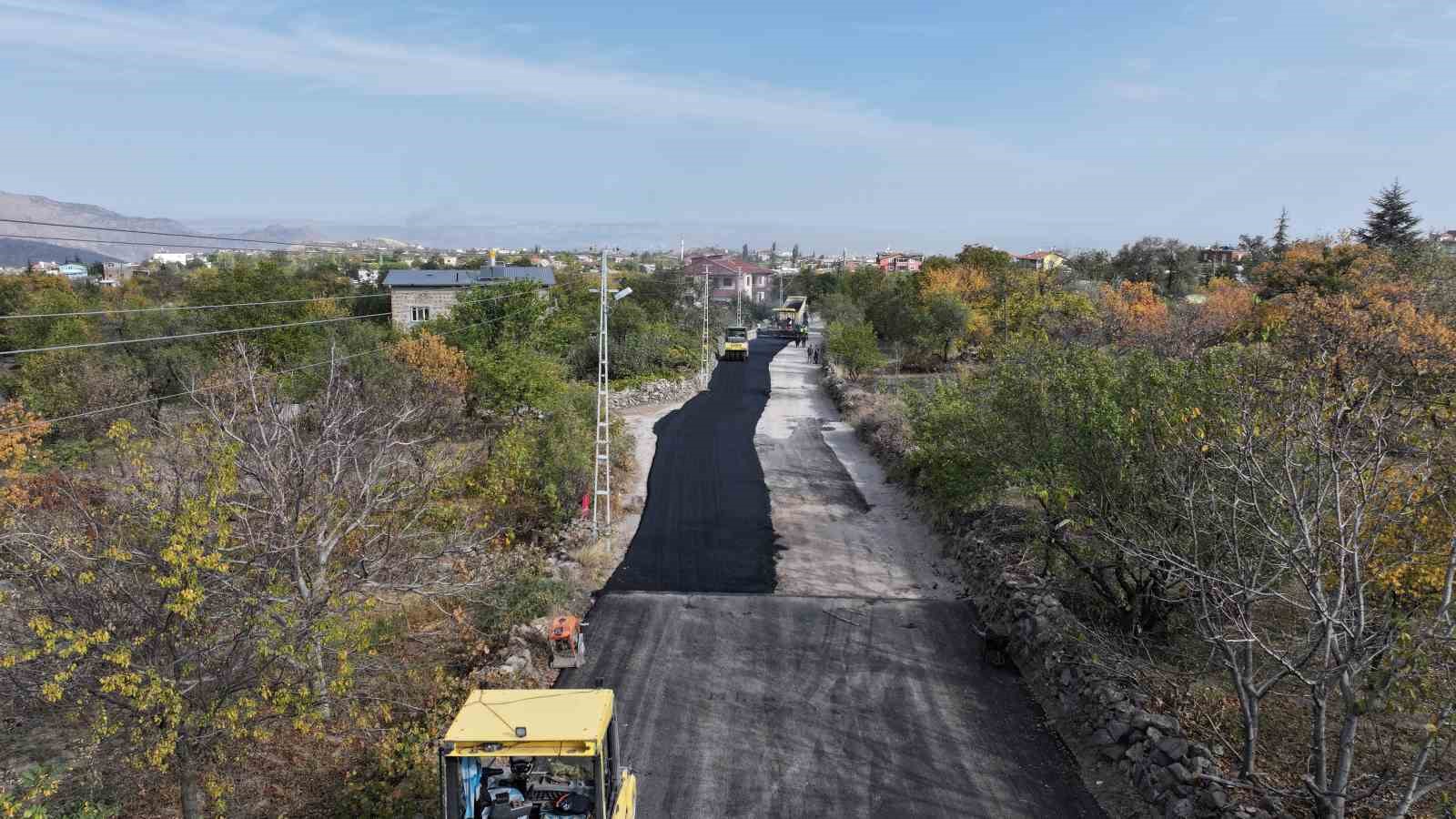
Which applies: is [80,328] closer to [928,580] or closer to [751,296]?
[928,580]

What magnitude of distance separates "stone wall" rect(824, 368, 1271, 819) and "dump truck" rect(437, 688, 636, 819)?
255 inches

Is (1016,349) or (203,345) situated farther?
(203,345)

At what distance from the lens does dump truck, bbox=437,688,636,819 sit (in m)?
7.66

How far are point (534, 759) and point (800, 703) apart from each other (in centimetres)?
547

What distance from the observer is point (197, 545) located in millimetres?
7809

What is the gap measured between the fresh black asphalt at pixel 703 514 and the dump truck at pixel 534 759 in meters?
9.14

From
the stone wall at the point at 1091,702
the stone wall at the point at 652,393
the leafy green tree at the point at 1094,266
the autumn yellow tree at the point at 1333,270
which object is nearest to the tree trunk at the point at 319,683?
the stone wall at the point at 1091,702

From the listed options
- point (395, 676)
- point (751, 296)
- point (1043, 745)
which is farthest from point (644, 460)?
point (751, 296)

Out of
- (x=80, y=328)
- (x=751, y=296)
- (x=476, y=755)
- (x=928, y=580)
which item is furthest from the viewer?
(x=751, y=296)

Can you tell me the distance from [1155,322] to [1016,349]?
27506mm

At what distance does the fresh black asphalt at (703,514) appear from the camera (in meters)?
18.3

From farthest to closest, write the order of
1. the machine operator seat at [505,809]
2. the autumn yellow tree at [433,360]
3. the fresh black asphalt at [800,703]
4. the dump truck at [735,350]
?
the dump truck at [735,350], the autumn yellow tree at [433,360], the fresh black asphalt at [800,703], the machine operator seat at [505,809]

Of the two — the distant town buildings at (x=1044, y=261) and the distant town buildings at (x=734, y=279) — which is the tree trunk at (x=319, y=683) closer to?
the distant town buildings at (x=1044, y=261)

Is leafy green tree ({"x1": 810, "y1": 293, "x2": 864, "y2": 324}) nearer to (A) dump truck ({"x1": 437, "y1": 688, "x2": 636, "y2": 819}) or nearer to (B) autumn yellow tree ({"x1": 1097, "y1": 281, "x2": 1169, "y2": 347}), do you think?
(B) autumn yellow tree ({"x1": 1097, "y1": 281, "x2": 1169, "y2": 347})
